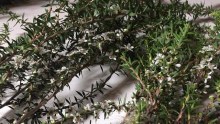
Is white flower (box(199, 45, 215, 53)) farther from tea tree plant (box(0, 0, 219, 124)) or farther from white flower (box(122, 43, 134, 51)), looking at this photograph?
white flower (box(122, 43, 134, 51))

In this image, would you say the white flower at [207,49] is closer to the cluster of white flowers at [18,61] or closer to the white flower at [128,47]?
the white flower at [128,47]

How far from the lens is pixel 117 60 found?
612 mm

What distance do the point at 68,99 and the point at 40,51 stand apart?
0.34 feet

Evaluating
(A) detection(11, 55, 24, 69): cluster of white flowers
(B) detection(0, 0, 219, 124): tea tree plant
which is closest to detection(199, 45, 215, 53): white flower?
(B) detection(0, 0, 219, 124): tea tree plant

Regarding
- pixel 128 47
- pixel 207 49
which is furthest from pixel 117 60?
pixel 207 49

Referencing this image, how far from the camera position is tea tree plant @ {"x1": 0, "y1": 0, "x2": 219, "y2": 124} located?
0.47 m

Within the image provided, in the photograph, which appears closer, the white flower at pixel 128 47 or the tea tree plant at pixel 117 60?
the tea tree plant at pixel 117 60

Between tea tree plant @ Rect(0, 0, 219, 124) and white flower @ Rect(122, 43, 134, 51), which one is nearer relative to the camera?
tea tree plant @ Rect(0, 0, 219, 124)

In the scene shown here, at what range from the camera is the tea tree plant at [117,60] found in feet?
1.55

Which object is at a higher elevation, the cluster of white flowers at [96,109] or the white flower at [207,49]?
the white flower at [207,49]

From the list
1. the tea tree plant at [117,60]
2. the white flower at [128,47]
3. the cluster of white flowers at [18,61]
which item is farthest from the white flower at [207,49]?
the cluster of white flowers at [18,61]

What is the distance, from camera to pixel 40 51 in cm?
55

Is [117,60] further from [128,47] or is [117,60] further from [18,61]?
[18,61]

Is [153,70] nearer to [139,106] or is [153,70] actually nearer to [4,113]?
[139,106]
